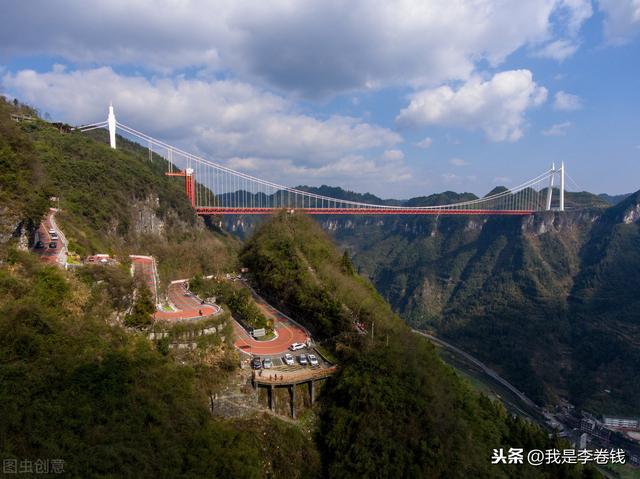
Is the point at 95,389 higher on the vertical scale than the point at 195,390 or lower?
higher

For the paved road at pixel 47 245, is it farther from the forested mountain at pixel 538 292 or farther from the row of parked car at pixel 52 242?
the forested mountain at pixel 538 292

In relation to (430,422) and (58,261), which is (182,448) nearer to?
(430,422)

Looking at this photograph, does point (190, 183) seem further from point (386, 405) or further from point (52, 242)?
point (386, 405)

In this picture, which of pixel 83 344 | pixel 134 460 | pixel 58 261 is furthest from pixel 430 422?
pixel 58 261

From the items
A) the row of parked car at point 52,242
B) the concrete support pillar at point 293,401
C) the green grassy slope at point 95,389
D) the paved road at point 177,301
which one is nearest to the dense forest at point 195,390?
the green grassy slope at point 95,389

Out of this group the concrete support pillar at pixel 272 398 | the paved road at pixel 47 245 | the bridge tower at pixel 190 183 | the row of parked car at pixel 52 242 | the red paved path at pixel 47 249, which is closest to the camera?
the concrete support pillar at pixel 272 398

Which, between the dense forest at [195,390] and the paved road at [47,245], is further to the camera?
the paved road at [47,245]

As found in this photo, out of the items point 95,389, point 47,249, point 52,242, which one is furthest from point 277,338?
point 52,242

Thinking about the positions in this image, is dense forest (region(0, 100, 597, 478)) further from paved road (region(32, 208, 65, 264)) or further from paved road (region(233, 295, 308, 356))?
paved road (region(32, 208, 65, 264))

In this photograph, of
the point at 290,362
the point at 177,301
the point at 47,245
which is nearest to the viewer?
the point at 290,362
